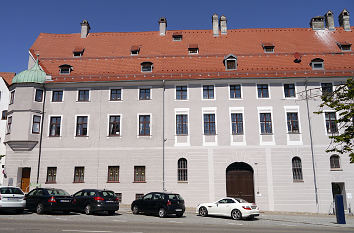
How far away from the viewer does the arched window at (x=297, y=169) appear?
24.9 meters

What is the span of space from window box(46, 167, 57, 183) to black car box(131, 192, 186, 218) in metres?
10.8

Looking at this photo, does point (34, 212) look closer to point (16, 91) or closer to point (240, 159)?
point (16, 91)

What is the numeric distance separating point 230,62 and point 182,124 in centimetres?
738

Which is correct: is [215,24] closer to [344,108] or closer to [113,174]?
[113,174]

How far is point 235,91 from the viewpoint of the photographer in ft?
88.6

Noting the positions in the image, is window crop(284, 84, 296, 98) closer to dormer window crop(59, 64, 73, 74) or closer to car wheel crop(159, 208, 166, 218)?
car wheel crop(159, 208, 166, 218)

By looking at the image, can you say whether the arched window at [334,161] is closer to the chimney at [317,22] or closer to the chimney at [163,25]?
the chimney at [317,22]

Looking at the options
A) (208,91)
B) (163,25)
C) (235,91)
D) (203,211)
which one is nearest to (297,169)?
(235,91)

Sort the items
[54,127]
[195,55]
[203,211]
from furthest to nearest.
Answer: [195,55]
[54,127]
[203,211]

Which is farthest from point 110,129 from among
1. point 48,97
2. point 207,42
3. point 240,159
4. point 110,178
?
point 207,42

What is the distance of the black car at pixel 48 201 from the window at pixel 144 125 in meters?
9.95

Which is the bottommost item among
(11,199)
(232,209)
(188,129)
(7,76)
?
(232,209)

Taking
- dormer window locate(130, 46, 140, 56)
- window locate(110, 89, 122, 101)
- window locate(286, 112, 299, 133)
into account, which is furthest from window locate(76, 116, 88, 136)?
window locate(286, 112, 299, 133)

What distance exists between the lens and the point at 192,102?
26906 millimetres
